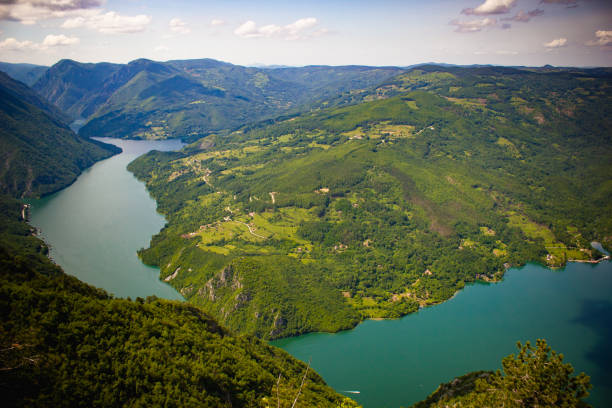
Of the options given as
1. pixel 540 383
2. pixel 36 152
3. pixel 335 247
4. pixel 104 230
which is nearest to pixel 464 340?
pixel 335 247

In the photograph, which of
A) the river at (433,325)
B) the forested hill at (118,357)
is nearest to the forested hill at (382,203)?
the river at (433,325)

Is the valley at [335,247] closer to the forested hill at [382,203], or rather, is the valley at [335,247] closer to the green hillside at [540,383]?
the forested hill at [382,203]

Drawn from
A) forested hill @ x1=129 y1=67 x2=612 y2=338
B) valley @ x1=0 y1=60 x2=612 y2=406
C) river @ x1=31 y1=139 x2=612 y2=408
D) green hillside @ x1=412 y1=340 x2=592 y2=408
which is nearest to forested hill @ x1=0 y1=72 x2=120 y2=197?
valley @ x1=0 y1=60 x2=612 y2=406

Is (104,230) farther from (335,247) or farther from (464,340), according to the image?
(464,340)

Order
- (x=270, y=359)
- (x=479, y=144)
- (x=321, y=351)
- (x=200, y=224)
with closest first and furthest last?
(x=270, y=359), (x=321, y=351), (x=200, y=224), (x=479, y=144)

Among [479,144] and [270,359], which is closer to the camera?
[270,359]

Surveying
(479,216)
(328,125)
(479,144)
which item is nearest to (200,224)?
(479,216)

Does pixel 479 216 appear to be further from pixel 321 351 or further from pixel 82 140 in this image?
pixel 82 140
